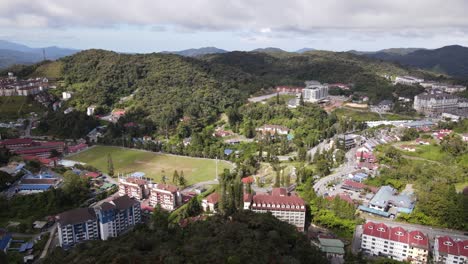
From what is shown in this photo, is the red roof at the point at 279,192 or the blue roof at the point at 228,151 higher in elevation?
the red roof at the point at 279,192

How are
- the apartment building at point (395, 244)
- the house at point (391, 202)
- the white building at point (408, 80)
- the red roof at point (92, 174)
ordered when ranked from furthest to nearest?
1. the white building at point (408, 80)
2. the red roof at point (92, 174)
3. the house at point (391, 202)
4. the apartment building at point (395, 244)

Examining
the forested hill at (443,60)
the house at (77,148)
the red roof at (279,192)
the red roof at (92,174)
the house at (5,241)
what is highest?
the forested hill at (443,60)

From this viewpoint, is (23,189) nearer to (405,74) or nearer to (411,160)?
(411,160)

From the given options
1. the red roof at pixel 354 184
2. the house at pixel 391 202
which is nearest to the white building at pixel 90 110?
the red roof at pixel 354 184

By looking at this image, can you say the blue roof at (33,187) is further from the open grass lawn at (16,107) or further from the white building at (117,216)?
the open grass lawn at (16,107)

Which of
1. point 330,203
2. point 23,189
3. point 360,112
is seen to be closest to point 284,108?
point 360,112

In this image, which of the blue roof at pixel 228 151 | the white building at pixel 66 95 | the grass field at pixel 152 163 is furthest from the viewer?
the white building at pixel 66 95

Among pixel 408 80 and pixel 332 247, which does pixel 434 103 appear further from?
pixel 332 247

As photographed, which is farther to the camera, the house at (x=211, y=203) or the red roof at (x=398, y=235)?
the house at (x=211, y=203)

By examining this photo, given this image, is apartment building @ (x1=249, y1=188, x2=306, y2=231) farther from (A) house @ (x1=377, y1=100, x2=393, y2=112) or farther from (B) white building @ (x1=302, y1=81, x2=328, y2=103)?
(A) house @ (x1=377, y1=100, x2=393, y2=112)
